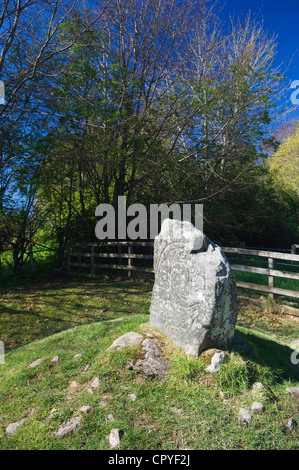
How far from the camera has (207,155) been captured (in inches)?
486

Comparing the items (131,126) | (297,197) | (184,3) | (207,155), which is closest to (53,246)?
(131,126)

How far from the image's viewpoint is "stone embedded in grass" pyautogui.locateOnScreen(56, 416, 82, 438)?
2.84 metres

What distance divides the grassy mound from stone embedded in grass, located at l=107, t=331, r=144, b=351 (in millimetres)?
149

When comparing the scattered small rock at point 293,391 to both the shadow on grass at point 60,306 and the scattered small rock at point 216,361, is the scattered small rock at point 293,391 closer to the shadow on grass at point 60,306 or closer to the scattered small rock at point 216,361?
the scattered small rock at point 216,361

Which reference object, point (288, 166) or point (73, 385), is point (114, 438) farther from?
point (288, 166)

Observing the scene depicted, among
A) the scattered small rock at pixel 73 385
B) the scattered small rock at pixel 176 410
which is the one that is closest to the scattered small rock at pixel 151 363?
the scattered small rock at pixel 176 410

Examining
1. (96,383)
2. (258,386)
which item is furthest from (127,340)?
(258,386)

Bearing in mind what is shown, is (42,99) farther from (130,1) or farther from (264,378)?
(264,378)

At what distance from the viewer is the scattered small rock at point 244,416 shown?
2879 millimetres

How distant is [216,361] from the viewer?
3.46 metres

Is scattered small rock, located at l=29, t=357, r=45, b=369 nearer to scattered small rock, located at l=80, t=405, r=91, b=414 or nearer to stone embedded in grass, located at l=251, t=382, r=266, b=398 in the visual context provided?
scattered small rock, located at l=80, t=405, r=91, b=414

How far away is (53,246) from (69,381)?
10414 millimetres

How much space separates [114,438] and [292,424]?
165cm

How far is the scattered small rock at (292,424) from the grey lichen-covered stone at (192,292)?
989 mm
